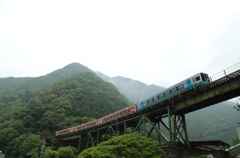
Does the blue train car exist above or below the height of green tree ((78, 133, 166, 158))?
above

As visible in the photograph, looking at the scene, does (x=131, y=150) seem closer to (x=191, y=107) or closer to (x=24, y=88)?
(x=191, y=107)

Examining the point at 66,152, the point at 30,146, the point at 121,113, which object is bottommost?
the point at 66,152

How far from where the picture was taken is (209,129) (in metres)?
115

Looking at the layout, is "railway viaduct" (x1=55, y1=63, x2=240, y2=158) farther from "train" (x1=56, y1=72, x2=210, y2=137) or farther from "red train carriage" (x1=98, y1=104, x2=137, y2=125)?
"red train carriage" (x1=98, y1=104, x2=137, y2=125)

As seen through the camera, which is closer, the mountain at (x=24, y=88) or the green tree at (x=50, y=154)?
the green tree at (x=50, y=154)

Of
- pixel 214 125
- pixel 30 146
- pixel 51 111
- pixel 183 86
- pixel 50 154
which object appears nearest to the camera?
pixel 183 86

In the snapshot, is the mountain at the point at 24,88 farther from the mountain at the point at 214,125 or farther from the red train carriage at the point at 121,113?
A: the mountain at the point at 214,125

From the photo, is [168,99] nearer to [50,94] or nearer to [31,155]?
[31,155]

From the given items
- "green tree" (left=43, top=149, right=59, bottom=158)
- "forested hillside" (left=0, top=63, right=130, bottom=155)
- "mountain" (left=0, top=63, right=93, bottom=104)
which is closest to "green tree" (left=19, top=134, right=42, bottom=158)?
"forested hillside" (left=0, top=63, right=130, bottom=155)

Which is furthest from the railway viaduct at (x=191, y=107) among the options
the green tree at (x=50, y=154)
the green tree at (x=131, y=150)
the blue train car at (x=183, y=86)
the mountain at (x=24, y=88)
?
the mountain at (x=24, y=88)

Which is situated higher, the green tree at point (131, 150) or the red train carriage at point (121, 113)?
the red train carriage at point (121, 113)

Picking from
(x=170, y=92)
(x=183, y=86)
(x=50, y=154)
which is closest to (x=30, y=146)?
(x=50, y=154)

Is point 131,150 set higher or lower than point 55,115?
lower

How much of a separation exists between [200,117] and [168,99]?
132 meters
